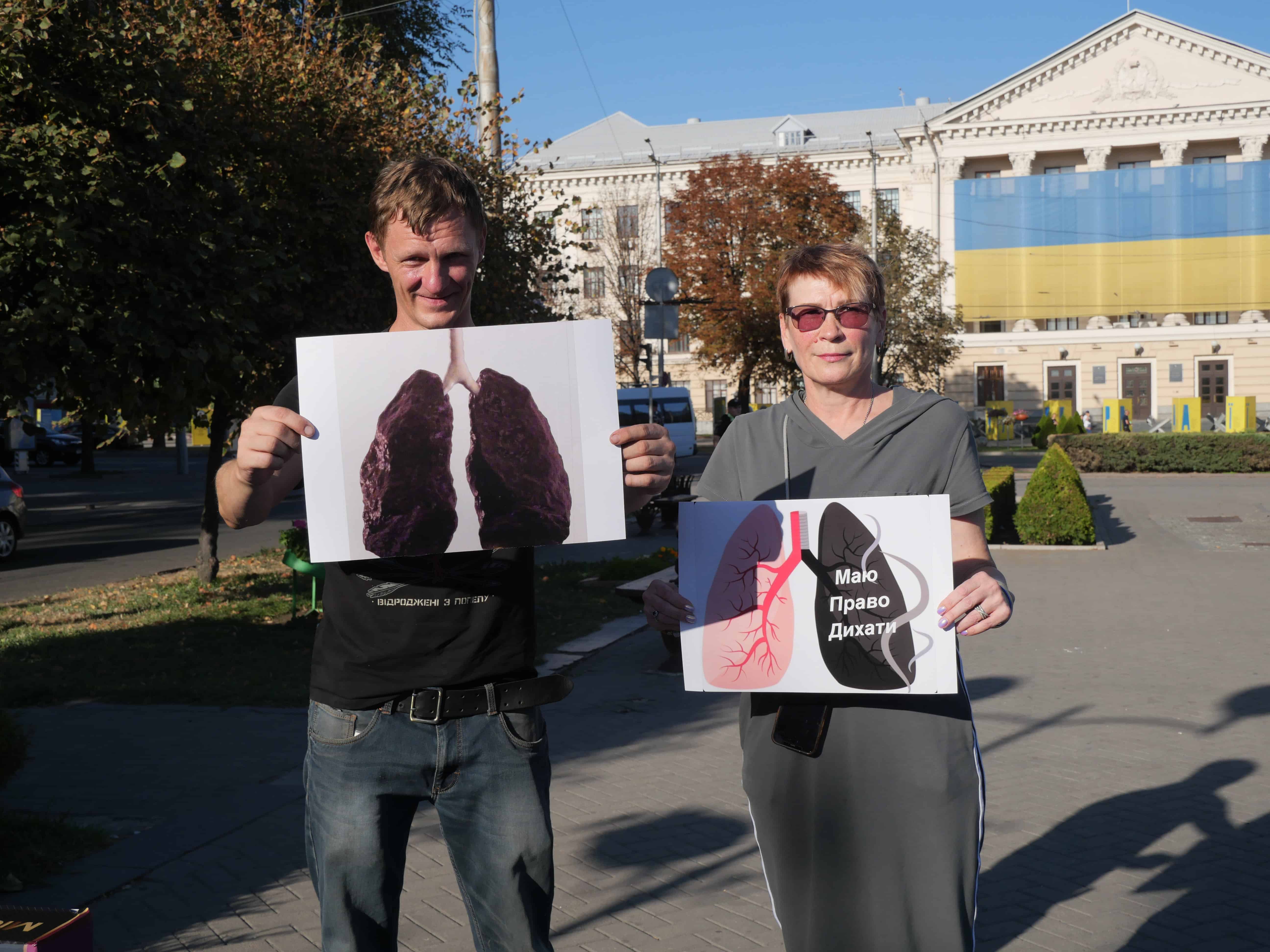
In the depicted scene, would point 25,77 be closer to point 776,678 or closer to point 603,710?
point 603,710

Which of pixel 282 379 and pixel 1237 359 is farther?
pixel 1237 359

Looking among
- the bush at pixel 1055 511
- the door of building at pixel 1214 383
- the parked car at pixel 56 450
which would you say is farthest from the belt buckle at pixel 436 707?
the door of building at pixel 1214 383

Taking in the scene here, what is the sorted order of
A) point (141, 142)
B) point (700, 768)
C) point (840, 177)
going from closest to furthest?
point (700, 768) → point (141, 142) → point (840, 177)

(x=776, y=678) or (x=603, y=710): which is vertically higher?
(x=776, y=678)

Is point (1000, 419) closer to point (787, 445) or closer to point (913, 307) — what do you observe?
point (913, 307)

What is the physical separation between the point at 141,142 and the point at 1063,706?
289 inches

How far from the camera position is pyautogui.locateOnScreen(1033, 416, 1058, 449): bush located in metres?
40.6

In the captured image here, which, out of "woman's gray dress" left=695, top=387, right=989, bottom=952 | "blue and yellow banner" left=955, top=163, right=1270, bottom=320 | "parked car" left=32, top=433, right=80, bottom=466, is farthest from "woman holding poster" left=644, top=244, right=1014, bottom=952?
"blue and yellow banner" left=955, top=163, right=1270, bottom=320

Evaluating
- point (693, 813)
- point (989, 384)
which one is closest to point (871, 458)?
point (693, 813)

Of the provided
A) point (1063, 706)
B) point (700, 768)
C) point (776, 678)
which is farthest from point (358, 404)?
point (1063, 706)

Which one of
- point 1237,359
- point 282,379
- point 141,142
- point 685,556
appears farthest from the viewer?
point 1237,359

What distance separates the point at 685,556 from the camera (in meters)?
2.64

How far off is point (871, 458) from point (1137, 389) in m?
65.4

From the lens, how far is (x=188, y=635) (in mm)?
10031
